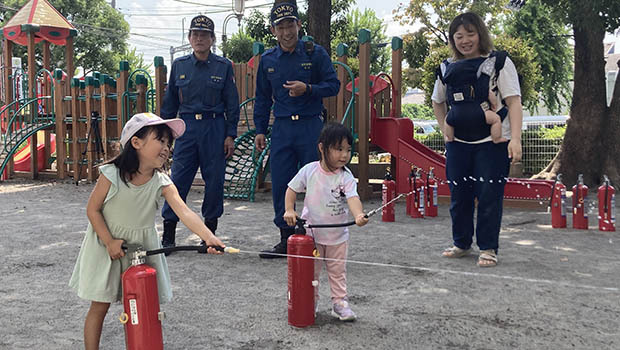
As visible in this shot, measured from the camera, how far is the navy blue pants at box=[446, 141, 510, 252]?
185 inches

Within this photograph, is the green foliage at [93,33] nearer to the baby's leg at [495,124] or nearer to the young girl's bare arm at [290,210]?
the baby's leg at [495,124]

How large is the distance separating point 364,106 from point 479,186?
15.1ft

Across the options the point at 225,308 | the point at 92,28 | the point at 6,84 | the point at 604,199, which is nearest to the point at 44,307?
the point at 225,308

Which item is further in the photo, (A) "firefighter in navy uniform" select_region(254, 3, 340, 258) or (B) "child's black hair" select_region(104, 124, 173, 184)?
(A) "firefighter in navy uniform" select_region(254, 3, 340, 258)

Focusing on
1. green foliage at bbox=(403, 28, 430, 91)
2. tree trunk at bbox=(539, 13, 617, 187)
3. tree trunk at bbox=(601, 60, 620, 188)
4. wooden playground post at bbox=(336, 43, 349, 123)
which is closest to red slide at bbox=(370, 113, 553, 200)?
wooden playground post at bbox=(336, 43, 349, 123)

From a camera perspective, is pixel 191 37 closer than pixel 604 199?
Yes

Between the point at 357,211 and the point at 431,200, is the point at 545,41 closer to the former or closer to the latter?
the point at 431,200

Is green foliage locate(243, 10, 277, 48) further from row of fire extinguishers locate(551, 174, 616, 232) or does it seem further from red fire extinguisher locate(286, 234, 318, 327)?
red fire extinguisher locate(286, 234, 318, 327)

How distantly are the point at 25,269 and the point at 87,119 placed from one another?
7871mm

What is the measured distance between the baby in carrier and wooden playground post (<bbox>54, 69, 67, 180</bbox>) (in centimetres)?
993

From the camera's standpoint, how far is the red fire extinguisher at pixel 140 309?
8.13 ft

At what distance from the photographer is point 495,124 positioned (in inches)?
180

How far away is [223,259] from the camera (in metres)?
5.08

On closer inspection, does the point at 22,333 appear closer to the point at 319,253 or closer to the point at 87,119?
the point at 319,253
